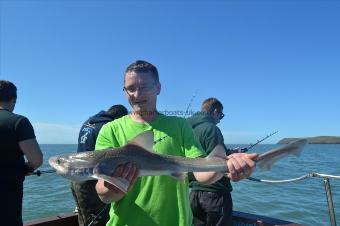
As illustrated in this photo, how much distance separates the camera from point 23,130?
14.2ft

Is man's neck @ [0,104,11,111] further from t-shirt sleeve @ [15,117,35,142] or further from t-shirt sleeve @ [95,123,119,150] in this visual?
t-shirt sleeve @ [95,123,119,150]

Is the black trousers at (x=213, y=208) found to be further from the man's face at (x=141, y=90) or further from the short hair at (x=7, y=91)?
the man's face at (x=141, y=90)

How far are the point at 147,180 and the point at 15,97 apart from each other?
2.52m

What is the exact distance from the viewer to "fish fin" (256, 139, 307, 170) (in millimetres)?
2621

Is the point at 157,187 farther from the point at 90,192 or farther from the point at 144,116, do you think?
the point at 90,192

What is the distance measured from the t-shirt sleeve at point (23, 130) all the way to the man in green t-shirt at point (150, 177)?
1.65 m

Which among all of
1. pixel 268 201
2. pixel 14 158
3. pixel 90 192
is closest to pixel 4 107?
pixel 14 158

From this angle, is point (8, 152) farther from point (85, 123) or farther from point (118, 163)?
point (118, 163)

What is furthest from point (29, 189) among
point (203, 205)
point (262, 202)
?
point (203, 205)

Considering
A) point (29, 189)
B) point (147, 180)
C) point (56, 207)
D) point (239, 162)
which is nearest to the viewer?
point (239, 162)

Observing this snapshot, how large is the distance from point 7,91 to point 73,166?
2265mm

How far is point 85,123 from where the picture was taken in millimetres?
5688

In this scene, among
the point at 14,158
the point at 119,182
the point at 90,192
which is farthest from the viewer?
the point at 90,192

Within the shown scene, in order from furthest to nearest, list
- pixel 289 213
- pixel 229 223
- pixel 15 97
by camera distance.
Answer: pixel 289 213
pixel 229 223
pixel 15 97
